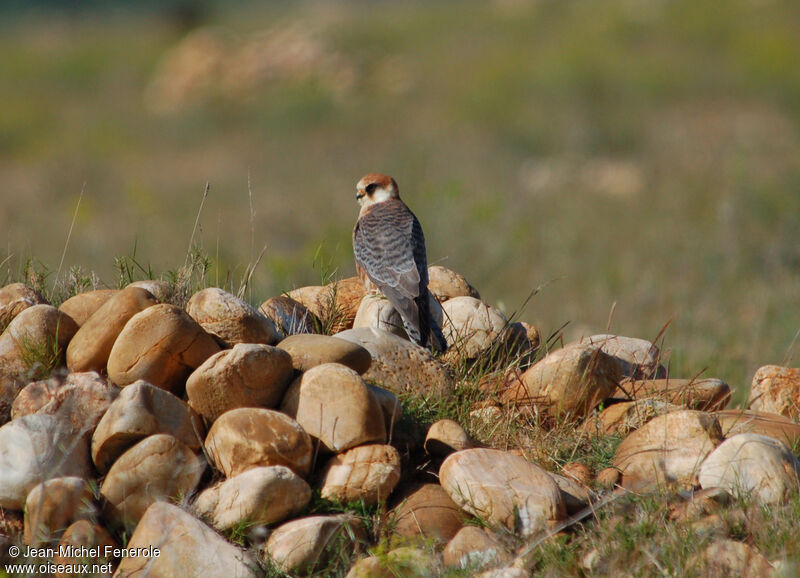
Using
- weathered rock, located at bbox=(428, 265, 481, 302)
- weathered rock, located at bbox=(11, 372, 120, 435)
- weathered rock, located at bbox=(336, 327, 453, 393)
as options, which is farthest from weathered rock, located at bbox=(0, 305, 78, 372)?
weathered rock, located at bbox=(428, 265, 481, 302)

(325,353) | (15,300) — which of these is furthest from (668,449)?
(15,300)

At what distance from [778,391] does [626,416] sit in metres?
0.85

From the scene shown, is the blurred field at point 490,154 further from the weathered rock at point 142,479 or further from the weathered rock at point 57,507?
the weathered rock at point 57,507

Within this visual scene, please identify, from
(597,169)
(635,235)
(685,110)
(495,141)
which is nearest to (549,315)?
(635,235)

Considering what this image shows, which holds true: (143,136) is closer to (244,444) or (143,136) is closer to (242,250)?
(242,250)

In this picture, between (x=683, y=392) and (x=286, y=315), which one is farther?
(x=286, y=315)

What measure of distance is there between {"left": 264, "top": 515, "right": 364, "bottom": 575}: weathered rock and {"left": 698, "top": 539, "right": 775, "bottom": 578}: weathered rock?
1083mm

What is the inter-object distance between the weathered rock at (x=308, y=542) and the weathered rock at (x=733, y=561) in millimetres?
1083

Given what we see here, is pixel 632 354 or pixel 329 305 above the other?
pixel 329 305

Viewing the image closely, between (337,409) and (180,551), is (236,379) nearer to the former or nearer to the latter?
(337,409)

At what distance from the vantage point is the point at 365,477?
125 inches

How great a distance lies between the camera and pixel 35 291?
403 centimetres

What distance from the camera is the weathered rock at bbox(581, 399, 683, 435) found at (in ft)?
12.1

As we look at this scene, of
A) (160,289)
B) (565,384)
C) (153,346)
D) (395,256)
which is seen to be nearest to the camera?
(153,346)
